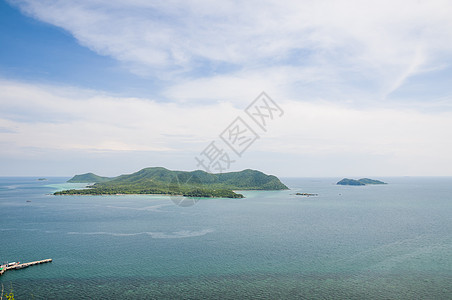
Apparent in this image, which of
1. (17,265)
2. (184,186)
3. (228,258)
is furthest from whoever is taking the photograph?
(184,186)

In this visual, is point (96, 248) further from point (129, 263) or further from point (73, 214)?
point (73, 214)

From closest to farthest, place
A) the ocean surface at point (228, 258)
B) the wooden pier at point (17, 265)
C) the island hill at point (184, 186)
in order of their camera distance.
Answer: the ocean surface at point (228, 258), the wooden pier at point (17, 265), the island hill at point (184, 186)

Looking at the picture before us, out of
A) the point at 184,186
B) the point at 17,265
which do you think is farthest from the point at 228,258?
the point at 184,186

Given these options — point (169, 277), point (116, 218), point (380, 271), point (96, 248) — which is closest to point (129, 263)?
point (169, 277)

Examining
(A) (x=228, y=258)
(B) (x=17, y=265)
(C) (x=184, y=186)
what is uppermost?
(C) (x=184, y=186)

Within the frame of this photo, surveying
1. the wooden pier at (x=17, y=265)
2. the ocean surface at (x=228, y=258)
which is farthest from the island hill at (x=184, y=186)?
the wooden pier at (x=17, y=265)

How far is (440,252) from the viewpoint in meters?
40.3

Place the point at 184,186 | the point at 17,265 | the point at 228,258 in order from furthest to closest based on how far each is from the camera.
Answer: the point at 184,186, the point at 228,258, the point at 17,265

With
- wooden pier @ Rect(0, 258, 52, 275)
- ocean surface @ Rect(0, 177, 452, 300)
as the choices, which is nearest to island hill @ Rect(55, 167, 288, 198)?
ocean surface @ Rect(0, 177, 452, 300)

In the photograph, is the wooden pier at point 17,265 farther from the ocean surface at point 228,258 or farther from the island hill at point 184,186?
the island hill at point 184,186

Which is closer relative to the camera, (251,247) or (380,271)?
(380,271)

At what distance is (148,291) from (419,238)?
46028mm

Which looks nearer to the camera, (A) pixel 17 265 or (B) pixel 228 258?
(A) pixel 17 265

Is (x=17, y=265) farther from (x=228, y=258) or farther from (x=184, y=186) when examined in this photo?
(x=184, y=186)
